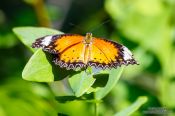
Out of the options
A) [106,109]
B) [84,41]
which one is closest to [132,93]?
[106,109]

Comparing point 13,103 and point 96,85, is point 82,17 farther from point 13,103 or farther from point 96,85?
point 96,85

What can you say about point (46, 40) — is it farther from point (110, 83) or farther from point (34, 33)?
point (110, 83)

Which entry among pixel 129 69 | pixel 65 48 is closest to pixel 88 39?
pixel 65 48

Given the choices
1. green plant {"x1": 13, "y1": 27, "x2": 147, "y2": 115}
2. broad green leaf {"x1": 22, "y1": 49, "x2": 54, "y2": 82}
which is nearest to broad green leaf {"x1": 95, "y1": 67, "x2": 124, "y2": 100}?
green plant {"x1": 13, "y1": 27, "x2": 147, "y2": 115}

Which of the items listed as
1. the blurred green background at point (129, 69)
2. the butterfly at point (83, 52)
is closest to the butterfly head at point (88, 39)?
the butterfly at point (83, 52)

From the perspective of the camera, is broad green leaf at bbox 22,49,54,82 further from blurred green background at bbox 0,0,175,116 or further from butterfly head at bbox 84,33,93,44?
blurred green background at bbox 0,0,175,116

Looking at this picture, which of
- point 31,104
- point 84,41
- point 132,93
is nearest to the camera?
point 84,41
